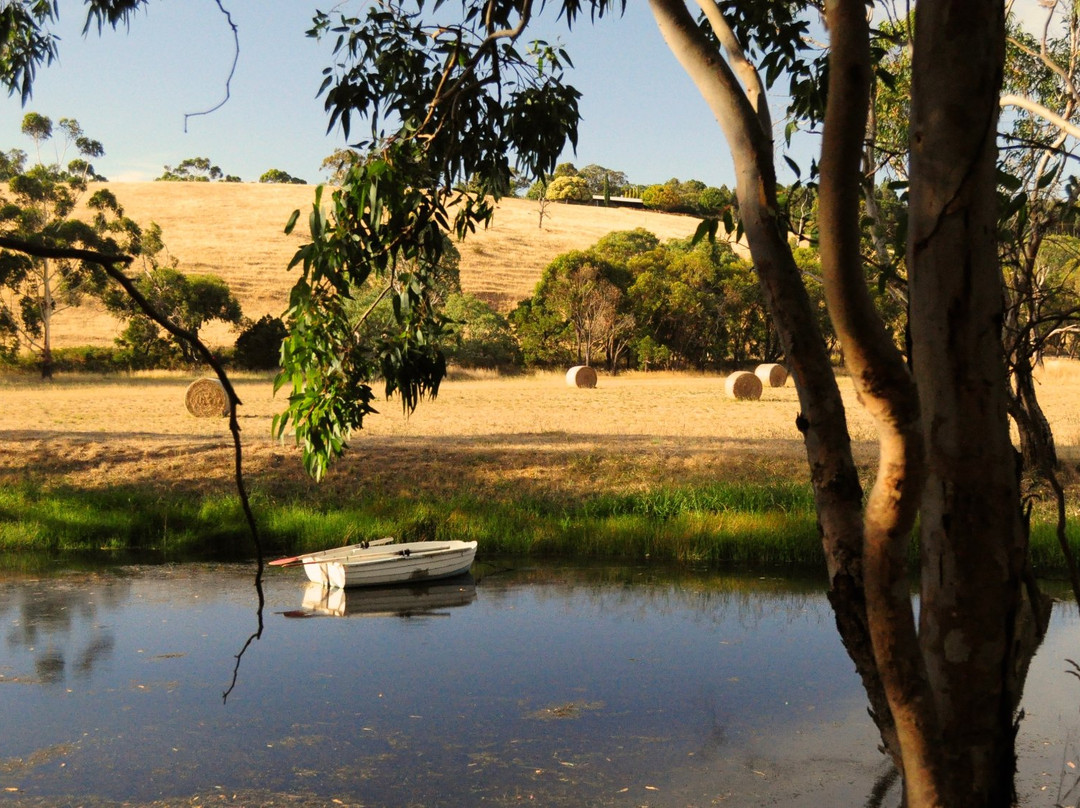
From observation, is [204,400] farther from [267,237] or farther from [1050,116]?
[267,237]

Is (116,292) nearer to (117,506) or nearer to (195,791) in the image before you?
(117,506)

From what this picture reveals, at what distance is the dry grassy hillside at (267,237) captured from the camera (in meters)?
53.7

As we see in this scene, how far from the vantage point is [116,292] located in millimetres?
39156

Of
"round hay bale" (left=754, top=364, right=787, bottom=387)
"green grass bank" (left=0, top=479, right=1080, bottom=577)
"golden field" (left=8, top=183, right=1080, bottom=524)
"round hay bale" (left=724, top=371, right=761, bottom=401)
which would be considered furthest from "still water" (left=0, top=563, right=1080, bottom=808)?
"round hay bale" (left=754, top=364, right=787, bottom=387)

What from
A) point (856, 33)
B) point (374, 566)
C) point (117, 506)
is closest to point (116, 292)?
point (117, 506)

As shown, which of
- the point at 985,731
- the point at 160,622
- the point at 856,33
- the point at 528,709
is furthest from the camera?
the point at 160,622

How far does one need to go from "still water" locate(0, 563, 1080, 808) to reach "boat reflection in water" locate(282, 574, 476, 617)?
0.04 m

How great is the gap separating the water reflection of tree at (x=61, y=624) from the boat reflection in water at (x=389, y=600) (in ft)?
5.81

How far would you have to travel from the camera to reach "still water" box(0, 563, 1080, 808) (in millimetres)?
6945

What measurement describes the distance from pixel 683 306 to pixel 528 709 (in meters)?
36.0

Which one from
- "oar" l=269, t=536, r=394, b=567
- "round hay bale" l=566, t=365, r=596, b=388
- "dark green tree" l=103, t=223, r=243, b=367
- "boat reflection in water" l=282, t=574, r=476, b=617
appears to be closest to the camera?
"boat reflection in water" l=282, t=574, r=476, b=617

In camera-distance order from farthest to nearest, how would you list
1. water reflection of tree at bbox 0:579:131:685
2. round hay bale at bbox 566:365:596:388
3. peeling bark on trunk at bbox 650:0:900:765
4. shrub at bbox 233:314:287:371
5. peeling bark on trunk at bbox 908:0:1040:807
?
shrub at bbox 233:314:287:371 < round hay bale at bbox 566:365:596:388 < water reflection of tree at bbox 0:579:131:685 < peeling bark on trunk at bbox 650:0:900:765 < peeling bark on trunk at bbox 908:0:1040:807

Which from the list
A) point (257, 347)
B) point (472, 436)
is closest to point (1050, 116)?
point (472, 436)

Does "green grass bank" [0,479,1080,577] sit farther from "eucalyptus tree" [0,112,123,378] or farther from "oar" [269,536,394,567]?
"eucalyptus tree" [0,112,123,378]
